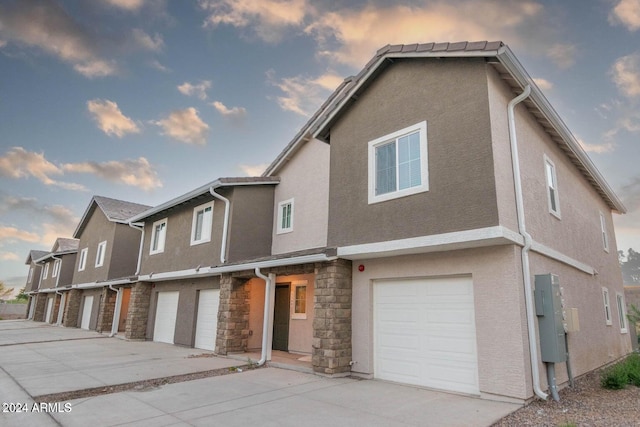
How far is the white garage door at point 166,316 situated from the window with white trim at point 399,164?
11.1 m

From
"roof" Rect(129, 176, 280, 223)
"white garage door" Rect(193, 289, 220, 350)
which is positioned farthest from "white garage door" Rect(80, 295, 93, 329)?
"white garage door" Rect(193, 289, 220, 350)

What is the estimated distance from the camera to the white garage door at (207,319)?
42.1 feet

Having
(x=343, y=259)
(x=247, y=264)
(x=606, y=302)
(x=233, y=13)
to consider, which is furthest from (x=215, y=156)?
(x=606, y=302)

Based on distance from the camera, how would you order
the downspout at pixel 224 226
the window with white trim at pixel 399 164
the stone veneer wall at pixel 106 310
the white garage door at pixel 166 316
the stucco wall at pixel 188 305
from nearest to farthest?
the window with white trim at pixel 399 164
the downspout at pixel 224 226
the stucco wall at pixel 188 305
the white garage door at pixel 166 316
the stone veneer wall at pixel 106 310

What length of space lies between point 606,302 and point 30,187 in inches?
1153

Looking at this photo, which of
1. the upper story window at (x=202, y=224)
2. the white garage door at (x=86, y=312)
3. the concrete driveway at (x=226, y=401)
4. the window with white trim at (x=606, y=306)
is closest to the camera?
the concrete driveway at (x=226, y=401)

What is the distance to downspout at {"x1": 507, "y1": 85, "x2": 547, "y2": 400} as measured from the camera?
19.3 ft

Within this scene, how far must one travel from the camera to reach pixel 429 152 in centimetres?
704

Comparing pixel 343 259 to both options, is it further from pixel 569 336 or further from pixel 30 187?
pixel 30 187

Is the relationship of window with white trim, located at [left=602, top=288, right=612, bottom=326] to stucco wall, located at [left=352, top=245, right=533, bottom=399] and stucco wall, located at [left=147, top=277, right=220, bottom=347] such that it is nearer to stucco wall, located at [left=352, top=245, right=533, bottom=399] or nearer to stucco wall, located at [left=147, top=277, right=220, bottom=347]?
stucco wall, located at [left=352, top=245, right=533, bottom=399]

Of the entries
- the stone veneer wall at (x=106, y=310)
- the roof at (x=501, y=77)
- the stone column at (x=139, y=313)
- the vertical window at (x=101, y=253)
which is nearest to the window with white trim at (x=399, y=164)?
the roof at (x=501, y=77)

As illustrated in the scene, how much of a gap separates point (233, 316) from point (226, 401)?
5.44 meters

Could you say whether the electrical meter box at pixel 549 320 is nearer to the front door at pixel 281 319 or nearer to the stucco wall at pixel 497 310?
the stucco wall at pixel 497 310

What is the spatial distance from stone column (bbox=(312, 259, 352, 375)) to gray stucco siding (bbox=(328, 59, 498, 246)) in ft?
2.60
